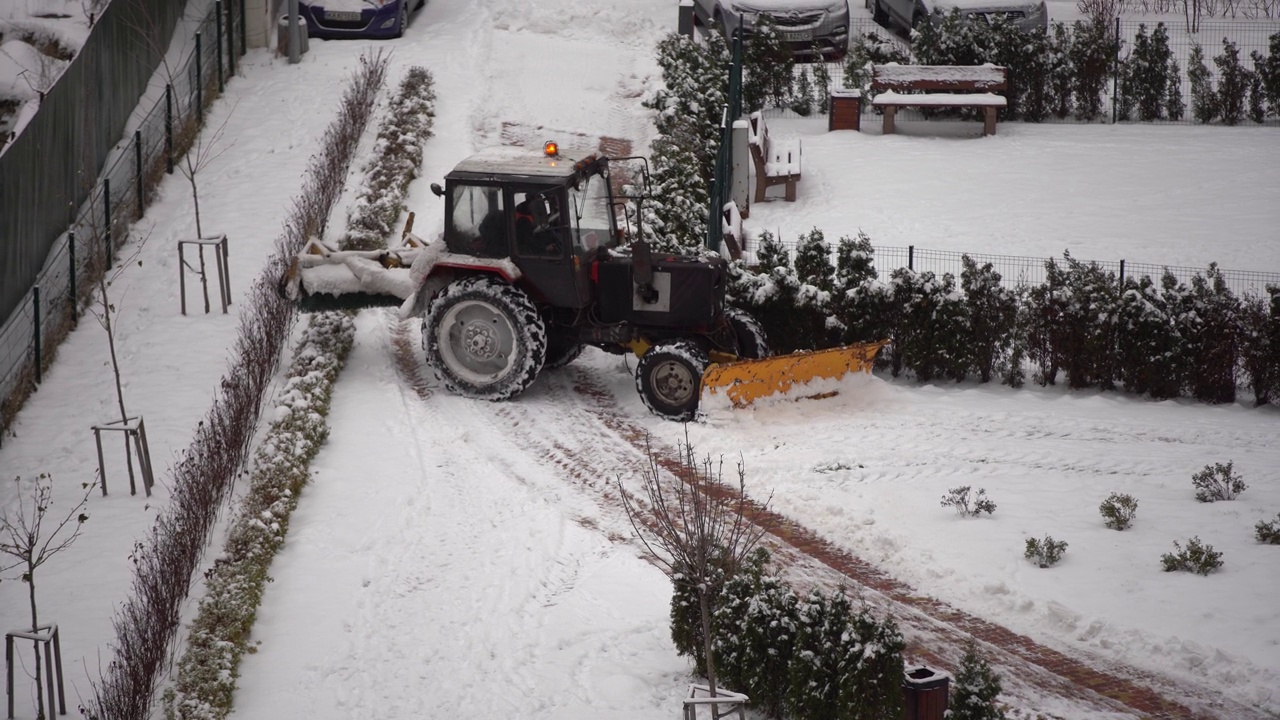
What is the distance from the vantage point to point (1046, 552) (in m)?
9.02

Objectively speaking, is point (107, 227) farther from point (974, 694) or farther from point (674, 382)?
point (974, 694)

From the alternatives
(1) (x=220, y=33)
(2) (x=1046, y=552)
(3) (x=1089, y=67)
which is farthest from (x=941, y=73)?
(2) (x=1046, y=552)

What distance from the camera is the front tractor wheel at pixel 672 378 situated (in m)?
11.6

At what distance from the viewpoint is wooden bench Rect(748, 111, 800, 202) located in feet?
60.3

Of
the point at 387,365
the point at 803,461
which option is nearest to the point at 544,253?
the point at 387,365

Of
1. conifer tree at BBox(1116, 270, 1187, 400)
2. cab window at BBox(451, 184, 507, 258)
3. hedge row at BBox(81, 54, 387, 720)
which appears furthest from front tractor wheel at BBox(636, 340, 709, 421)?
conifer tree at BBox(1116, 270, 1187, 400)

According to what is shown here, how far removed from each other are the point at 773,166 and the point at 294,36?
8341mm

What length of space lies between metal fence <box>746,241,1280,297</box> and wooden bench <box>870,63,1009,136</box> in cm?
587

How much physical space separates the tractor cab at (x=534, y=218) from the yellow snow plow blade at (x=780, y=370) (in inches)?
61.9

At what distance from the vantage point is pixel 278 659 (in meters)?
8.25

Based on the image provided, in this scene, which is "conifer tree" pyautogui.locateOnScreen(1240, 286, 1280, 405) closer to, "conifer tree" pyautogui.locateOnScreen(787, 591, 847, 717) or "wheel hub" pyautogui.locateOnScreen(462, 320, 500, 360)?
"conifer tree" pyautogui.locateOnScreen(787, 591, 847, 717)

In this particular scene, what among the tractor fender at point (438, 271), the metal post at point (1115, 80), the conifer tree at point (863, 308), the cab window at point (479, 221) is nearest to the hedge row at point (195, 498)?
the tractor fender at point (438, 271)

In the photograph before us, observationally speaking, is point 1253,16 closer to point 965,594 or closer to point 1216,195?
point 1216,195

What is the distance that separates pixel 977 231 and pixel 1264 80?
312 inches
